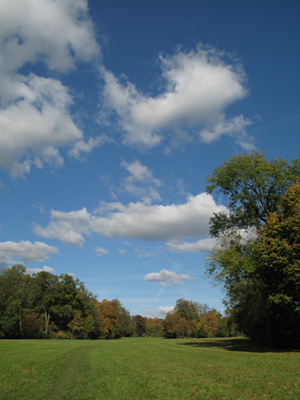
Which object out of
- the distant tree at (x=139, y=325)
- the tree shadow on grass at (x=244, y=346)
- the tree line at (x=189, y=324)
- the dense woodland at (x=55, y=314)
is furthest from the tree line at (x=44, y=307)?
the distant tree at (x=139, y=325)

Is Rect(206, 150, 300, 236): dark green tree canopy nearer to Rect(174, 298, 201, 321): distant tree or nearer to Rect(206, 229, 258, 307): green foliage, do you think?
Rect(206, 229, 258, 307): green foliage

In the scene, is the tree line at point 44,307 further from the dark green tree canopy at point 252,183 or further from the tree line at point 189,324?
the dark green tree canopy at point 252,183

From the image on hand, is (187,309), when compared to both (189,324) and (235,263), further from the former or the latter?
(235,263)

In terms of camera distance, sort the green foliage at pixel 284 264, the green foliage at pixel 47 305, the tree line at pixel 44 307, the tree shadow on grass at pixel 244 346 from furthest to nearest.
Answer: the green foliage at pixel 47 305 → the tree line at pixel 44 307 → the tree shadow on grass at pixel 244 346 → the green foliage at pixel 284 264

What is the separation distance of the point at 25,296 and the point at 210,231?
175ft

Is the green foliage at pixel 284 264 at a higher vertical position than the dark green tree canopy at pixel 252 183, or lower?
lower

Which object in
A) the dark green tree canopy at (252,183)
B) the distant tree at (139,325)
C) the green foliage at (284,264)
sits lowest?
the distant tree at (139,325)

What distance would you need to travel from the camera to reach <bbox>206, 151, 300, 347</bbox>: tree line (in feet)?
69.2

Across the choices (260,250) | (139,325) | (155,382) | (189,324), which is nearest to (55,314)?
(189,324)

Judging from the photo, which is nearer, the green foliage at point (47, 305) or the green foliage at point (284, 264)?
the green foliage at point (284, 264)

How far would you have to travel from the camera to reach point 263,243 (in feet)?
73.7

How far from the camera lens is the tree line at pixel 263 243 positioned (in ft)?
69.2

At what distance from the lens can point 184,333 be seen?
112125 millimetres

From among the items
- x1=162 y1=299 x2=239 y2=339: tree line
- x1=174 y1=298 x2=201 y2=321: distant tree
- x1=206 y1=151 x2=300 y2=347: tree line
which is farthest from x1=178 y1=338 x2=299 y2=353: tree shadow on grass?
x1=174 y1=298 x2=201 y2=321: distant tree
